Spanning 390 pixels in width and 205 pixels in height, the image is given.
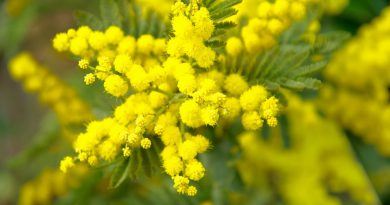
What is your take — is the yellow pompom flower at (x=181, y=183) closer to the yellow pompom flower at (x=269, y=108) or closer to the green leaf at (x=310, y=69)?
the yellow pompom flower at (x=269, y=108)

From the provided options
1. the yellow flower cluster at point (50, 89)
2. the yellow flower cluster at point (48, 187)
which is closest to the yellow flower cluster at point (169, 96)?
the yellow flower cluster at point (50, 89)

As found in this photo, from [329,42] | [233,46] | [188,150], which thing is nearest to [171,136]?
[188,150]

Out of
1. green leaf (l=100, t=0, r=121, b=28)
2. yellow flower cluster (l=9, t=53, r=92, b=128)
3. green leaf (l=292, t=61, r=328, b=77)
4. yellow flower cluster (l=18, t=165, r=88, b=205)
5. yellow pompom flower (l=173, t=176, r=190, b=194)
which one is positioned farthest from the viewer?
yellow flower cluster (l=18, t=165, r=88, b=205)

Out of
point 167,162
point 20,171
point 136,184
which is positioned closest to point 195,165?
point 167,162

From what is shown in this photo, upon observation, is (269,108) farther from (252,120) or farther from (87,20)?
(87,20)

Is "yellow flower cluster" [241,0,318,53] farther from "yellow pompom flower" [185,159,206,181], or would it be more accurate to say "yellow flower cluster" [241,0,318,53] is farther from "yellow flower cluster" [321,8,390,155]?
"yellow flower cluster" [321,8,390,155]

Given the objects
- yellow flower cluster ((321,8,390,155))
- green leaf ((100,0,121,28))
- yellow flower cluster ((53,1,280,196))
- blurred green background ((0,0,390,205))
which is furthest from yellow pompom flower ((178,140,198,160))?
blurred green background ((0,0,390,205))
